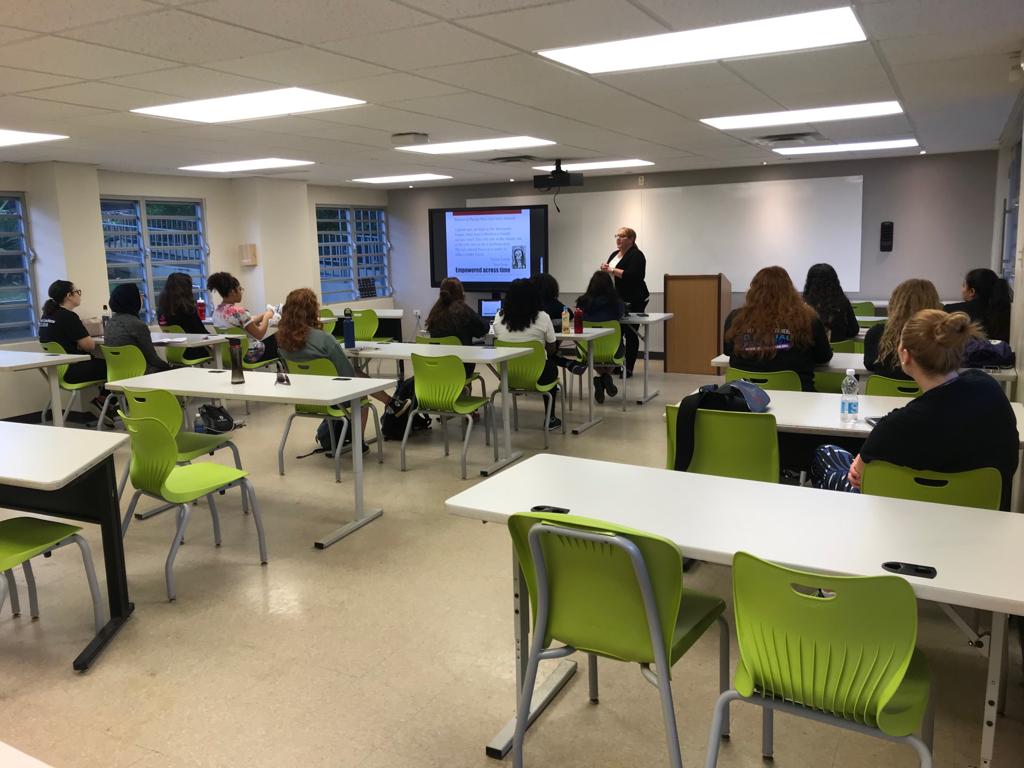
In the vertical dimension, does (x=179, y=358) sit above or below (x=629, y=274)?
below

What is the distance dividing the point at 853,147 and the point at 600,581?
293 inches

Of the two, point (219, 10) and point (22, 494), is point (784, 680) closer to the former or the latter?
point (219, 10)

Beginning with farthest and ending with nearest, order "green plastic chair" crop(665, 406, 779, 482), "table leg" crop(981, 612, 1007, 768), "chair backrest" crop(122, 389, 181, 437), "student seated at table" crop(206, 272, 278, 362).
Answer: "student seated at table" crop(206, 272, 278, 362), "chair backrest" crop(122, 389, 181, 437), "green plastic chair" crop(665, 406, 779, 482), "table leg" crop(981, 612, 1007, 768)

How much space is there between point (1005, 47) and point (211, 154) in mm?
6165

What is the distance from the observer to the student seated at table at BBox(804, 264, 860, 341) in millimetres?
5734

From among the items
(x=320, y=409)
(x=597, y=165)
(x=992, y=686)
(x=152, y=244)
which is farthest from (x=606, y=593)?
(x=152, y=244)

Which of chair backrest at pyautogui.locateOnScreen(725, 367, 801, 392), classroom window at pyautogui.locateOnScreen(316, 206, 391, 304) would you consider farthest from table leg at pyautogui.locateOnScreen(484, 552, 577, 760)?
classroom window at pyautogui.locateOnScreen(316, 206, 391, 304)

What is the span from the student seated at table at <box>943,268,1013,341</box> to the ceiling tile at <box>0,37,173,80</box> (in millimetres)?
4990

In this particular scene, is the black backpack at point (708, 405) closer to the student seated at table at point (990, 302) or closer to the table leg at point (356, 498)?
the table leg at point (356, 498)

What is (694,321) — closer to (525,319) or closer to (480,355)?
(525,319)

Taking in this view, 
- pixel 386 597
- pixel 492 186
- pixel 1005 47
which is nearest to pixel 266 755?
pixel 386 597

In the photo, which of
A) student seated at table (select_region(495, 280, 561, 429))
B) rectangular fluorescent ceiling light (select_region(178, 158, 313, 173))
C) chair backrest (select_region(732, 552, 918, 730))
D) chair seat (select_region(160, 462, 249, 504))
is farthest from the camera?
rectangular fluorescent ceiling light (select_region(178, 158, 313, 173))

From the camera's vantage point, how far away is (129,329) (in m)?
6.34

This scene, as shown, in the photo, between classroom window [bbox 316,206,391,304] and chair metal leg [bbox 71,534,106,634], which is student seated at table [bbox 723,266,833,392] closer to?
chair metal leg [bbox 71,534,106,634]
